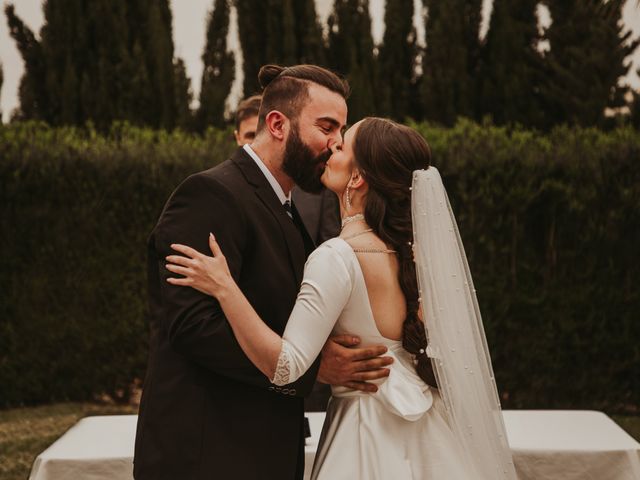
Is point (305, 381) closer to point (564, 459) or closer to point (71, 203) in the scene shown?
point (564, 459)

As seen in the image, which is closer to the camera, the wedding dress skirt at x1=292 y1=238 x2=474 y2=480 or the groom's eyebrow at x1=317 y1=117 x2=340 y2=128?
the wedding dress skirt at x1=292 y1=238 x2=474 y2=480

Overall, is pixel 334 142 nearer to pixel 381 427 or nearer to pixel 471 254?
pixel 381 427

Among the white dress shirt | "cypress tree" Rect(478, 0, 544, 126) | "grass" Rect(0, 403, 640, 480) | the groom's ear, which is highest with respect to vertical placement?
"cypress tree" Rect(478, 0, 544, 126)

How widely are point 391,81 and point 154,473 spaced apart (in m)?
11.0

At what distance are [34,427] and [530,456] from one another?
5151 millimetres

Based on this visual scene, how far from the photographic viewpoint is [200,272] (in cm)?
235

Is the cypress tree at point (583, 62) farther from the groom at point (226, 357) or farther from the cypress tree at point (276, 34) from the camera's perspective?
the groom at point (226, 357)

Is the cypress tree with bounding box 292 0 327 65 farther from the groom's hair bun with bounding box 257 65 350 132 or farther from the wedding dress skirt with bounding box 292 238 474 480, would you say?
the wedding dress skirt with bounding box 292 238 474 480

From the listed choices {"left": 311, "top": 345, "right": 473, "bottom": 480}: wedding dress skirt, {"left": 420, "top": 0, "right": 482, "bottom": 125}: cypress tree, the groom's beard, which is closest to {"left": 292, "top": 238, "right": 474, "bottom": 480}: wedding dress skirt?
{"left": 311, "top": 345, "right": 473, "bottom": 480}: wedding dress skirt

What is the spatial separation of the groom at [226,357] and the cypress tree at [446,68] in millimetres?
9966

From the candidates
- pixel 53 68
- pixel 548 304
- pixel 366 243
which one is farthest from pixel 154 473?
pixel 53 68

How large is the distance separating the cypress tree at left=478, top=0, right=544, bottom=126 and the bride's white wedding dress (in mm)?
10198

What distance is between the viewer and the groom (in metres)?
2.40

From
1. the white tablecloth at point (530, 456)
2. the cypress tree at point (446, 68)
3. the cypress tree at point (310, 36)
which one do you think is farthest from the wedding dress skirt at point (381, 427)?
the cypress tree at point (446, 68)
